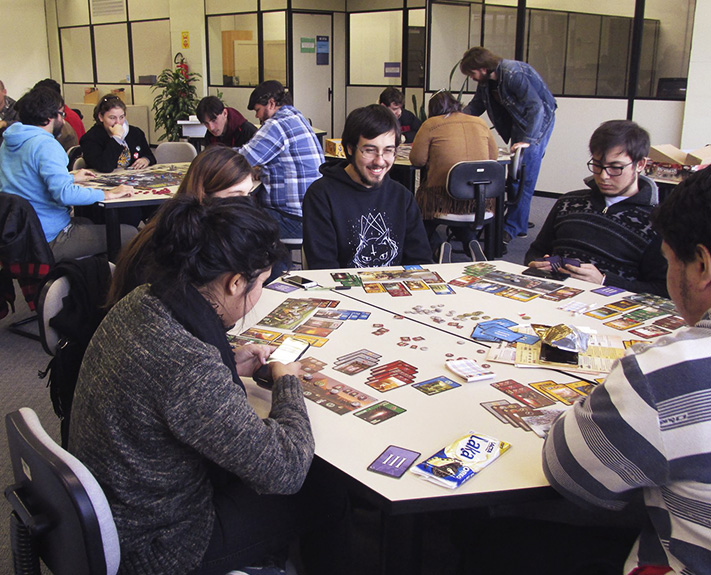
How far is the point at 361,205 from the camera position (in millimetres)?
2906

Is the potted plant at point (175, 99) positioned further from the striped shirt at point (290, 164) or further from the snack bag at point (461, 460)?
the snack bag at point (461, 460)

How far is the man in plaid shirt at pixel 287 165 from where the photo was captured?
4148 mm

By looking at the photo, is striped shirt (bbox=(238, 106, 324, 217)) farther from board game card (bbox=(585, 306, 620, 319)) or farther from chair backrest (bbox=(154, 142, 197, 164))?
board game card (bbox=(585, 306, 620, 319))

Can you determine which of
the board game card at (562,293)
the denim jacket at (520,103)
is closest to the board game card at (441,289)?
the board game card at (562,293)

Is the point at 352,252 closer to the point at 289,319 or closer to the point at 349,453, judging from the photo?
the point at 289,319

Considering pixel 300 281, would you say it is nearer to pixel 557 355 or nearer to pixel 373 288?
pixel 373 288

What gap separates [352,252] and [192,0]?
9014mm

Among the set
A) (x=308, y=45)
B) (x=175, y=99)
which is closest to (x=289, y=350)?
(x=308, y=45)

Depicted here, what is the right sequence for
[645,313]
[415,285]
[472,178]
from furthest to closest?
1. [472,178]
2. [415,285]
3. [645,313]

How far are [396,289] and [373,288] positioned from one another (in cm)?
8

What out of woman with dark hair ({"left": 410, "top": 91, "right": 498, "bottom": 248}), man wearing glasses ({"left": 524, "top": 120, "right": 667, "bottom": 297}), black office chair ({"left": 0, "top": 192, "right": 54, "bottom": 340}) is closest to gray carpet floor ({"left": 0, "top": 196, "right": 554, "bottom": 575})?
black office chair ({"left": 0, "top": 192, "right": 54, "bottom": 340})

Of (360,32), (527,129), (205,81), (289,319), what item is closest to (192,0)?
(205,81)

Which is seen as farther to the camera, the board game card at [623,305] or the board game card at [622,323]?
the board game card at [623,305]

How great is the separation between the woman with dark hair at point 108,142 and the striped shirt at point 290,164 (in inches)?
52.5
